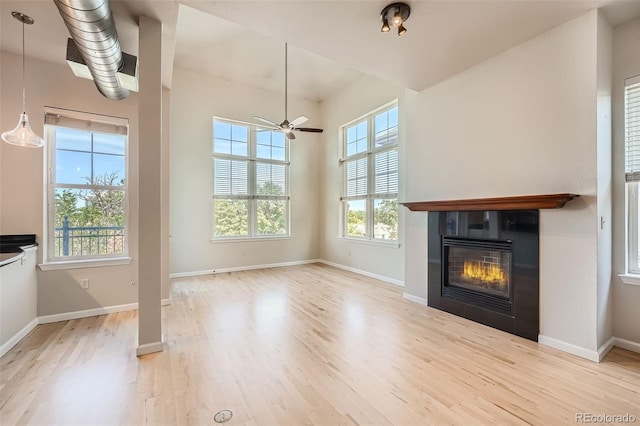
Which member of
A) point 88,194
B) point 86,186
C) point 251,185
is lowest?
point 88,194

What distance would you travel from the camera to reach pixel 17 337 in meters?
2.80

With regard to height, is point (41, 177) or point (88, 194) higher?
point (41, 177)

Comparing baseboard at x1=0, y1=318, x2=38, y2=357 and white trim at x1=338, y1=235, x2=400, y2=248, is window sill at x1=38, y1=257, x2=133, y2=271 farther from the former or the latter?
white trim at x1=338, y1=235, x2=400, y2=248

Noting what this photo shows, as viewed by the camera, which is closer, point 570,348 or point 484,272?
point 570,348

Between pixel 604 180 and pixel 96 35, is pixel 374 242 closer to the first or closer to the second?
pixel 604 180

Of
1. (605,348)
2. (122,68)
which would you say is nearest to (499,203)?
(605,348)

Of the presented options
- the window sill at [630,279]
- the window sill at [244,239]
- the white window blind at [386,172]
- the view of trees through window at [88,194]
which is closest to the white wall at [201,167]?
the window sill at [244,239]

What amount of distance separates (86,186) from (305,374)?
365cm

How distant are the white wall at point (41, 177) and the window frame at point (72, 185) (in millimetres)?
72

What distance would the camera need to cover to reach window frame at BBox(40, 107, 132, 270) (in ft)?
11.1

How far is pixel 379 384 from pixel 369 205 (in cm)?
413

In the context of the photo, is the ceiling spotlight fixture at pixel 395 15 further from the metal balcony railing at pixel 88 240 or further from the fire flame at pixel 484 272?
the metal balcony railing at pixel 88 240

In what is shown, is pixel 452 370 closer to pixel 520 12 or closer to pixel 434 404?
pixel 434 404

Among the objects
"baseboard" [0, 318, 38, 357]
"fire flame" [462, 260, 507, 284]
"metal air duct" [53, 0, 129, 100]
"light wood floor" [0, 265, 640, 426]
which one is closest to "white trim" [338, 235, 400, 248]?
"fire flame" [462, 260, 507, 284]
